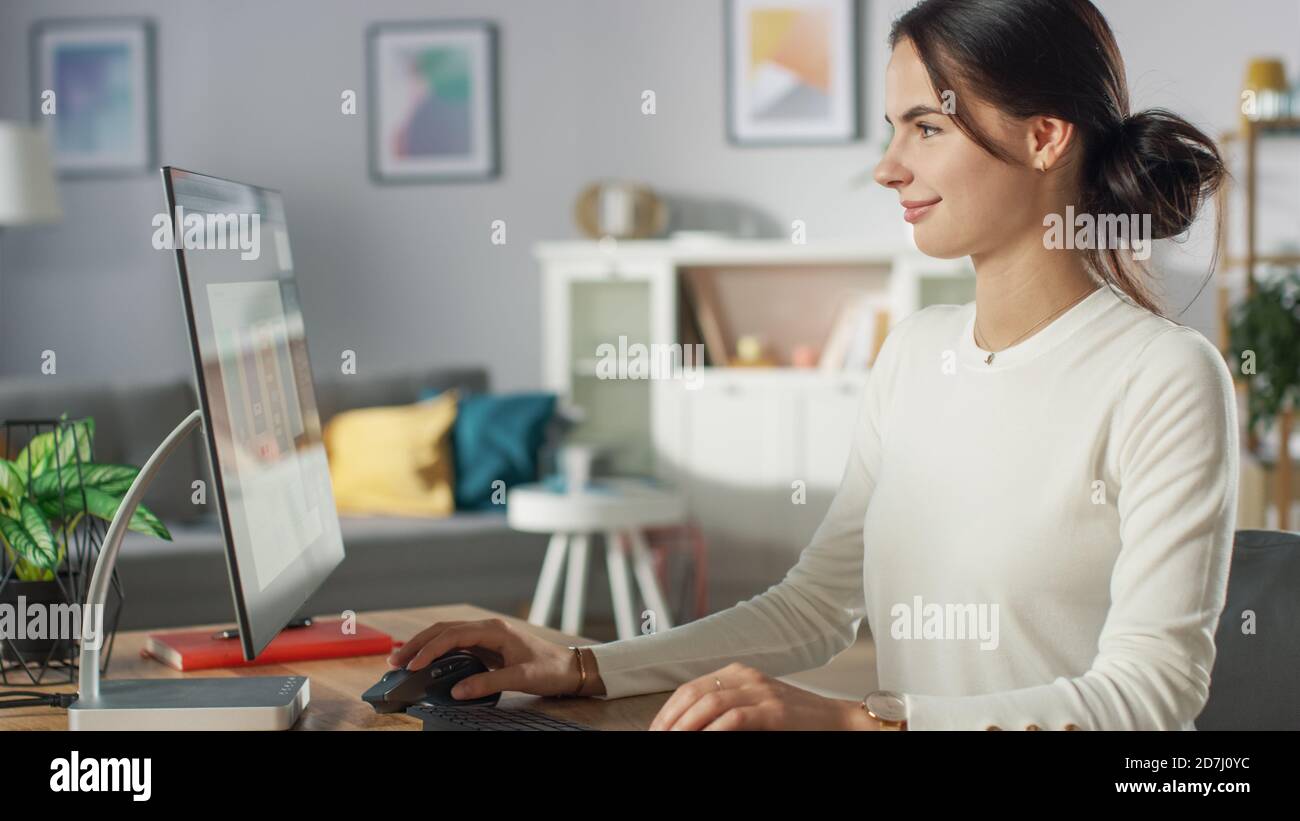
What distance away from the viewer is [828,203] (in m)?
4.96

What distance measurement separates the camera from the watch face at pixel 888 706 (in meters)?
0.87

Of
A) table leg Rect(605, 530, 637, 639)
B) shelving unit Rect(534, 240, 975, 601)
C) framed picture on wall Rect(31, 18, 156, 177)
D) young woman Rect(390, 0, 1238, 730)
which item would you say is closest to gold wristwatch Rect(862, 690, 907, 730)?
young woman Rect(390, 0, 1238, 730)

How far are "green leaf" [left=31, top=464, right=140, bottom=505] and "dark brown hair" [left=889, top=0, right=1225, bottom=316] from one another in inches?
30.8

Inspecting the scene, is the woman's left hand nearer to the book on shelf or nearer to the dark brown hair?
the dark brown hair

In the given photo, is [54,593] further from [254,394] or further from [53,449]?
[254,394]

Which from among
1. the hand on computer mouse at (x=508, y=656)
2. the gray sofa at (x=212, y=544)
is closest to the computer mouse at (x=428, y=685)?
the hand on computer mouse at (x=508, y=656)

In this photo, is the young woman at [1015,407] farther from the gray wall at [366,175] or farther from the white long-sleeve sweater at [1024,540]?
the gray wall at [366,175]

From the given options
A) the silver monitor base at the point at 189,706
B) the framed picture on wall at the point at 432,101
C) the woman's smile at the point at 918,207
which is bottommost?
the silver monitor base at the point at 189,706

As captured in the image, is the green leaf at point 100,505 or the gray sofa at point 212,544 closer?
the green leaf at point 100,505

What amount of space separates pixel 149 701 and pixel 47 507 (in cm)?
29

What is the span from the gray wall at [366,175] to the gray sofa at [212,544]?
1.24m
